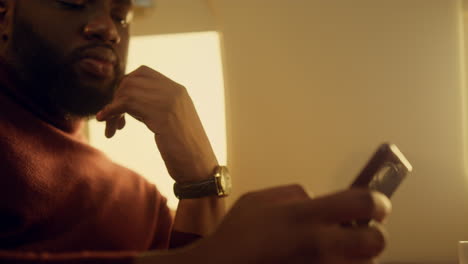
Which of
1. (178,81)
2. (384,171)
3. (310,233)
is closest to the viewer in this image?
(310,233)

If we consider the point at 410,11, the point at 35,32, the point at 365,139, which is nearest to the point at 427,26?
the point at 410,11

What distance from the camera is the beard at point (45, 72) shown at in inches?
22.7

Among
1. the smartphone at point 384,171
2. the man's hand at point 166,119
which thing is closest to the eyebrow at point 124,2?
the man's hand at point 166,119

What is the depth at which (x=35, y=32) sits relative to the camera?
0.58 m

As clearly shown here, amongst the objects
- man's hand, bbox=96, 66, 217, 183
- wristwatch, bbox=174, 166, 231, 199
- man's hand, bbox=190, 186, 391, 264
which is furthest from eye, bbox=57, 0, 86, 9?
man's hand, bbox=190, 186, 391, 264

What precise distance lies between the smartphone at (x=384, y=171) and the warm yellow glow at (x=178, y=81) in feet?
1.01

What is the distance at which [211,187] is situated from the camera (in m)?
0.59

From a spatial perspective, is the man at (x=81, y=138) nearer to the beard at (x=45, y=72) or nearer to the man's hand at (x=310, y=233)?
the beard at (x=45, y=72)

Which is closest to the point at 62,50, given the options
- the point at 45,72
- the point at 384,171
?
the point at 45,72

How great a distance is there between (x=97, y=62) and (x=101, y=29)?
49mm

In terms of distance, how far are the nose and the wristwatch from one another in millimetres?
251

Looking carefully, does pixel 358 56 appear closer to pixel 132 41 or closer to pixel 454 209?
pixel 454 209

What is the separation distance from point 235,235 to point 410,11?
1.56 feet

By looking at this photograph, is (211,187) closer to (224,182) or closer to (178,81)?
(224,182)
